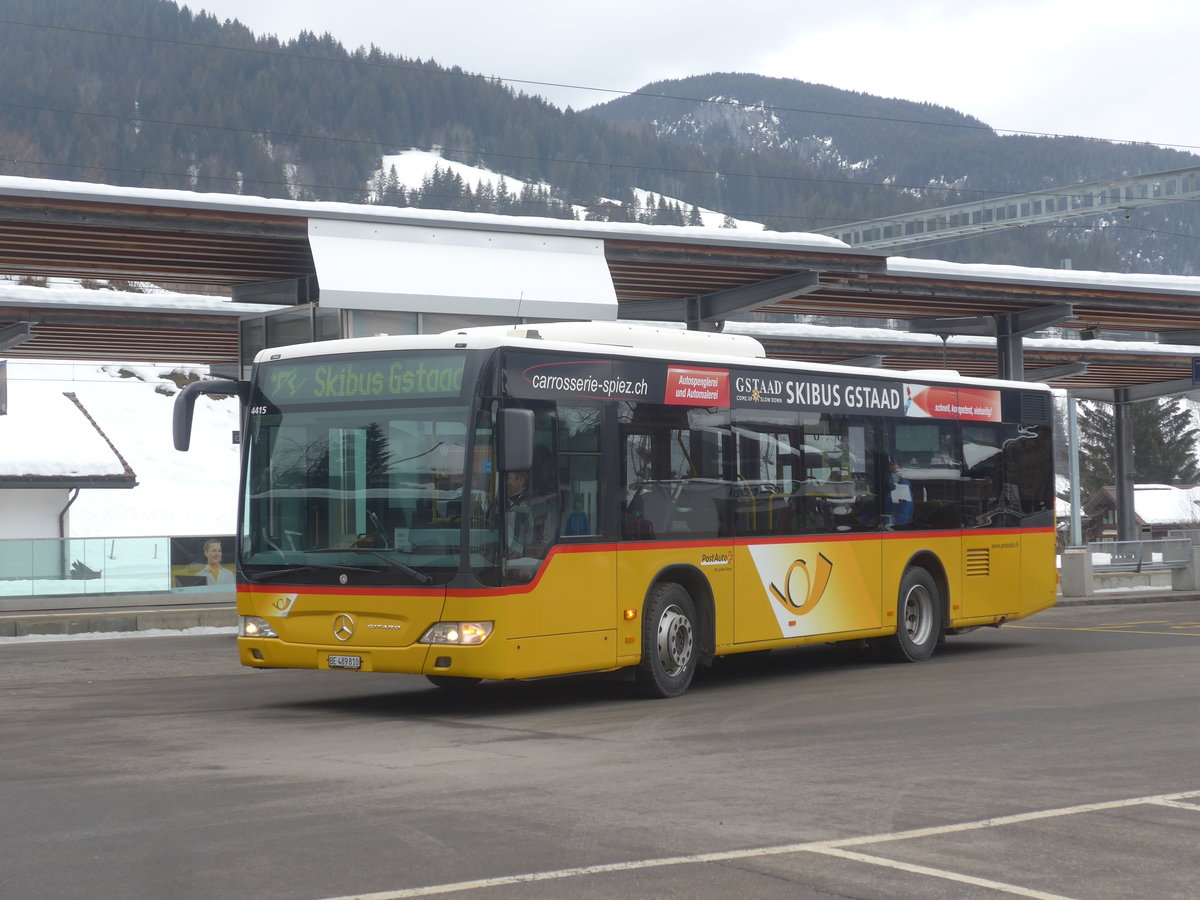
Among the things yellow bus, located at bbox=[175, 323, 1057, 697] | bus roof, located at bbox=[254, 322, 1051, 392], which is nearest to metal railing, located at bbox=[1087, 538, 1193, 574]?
yellow bus, located at bbox=[175, 323, 1057, 697]

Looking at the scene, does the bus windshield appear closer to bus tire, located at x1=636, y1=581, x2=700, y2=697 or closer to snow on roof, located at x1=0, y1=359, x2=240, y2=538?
bus tire, located at x1=636, y1=581, x2=700, y2=697

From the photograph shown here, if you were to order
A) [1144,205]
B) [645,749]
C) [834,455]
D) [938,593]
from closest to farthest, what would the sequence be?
1. [645,749]
2. [834,455]
3. [938,593]
4. [1144,205]

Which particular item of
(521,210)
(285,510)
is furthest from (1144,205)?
(521,210)

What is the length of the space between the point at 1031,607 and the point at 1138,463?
301ft

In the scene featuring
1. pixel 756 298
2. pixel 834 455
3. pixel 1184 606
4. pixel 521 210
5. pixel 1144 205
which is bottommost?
pixel 1184 606

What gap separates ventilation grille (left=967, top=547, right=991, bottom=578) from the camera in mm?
17922

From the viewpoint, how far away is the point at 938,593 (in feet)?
57.6

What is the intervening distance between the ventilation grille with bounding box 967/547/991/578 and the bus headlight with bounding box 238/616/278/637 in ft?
27.3

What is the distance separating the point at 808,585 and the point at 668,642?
2193mm

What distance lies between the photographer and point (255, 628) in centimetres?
1293

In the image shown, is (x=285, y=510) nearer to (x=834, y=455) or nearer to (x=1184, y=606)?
(x=834, y=455)

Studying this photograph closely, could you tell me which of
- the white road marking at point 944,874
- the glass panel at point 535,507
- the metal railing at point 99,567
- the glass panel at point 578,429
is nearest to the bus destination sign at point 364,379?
the glass panel at point 535,507

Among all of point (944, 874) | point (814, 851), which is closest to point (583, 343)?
point (814, 851)

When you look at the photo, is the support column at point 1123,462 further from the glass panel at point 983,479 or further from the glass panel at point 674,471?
the glass panel at point 674,471
